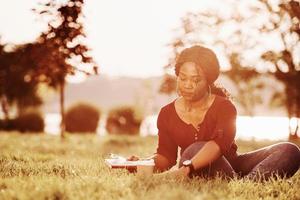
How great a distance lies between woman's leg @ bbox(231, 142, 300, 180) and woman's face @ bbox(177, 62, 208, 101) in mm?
1105

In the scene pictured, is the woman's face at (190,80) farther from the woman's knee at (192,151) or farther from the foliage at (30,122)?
the foliage at (30,122)

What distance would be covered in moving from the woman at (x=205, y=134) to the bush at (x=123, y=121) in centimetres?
2395

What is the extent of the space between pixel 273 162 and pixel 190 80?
135 cm

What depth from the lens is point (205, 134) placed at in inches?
249

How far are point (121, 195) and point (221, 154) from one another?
170cm

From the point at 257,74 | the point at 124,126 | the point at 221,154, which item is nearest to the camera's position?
the point at 221,154

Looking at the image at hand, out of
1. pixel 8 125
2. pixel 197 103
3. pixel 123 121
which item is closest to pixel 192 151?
pixel 197 103

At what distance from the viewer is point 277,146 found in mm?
6438

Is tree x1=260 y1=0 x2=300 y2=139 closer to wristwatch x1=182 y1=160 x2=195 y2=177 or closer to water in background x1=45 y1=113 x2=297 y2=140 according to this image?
water in background x1=45 y1=113 x2=297 y2=140

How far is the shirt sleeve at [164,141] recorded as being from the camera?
21.8ft

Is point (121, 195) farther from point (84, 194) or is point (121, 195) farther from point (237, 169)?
point (237, 169)

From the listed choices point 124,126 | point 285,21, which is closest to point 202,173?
point 285,21

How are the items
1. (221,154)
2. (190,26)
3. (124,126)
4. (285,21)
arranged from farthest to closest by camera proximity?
(124,126), (190,26), (285,21), (221,154)

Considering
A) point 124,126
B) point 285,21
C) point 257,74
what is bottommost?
point 124,126
